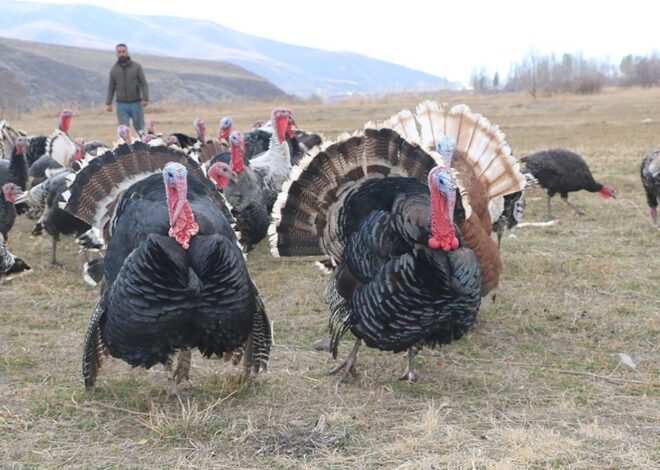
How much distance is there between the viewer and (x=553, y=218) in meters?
8.18

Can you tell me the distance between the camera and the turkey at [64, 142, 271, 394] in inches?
122

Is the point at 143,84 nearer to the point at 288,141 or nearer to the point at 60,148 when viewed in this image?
the point at 60,148

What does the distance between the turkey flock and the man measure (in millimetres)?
5983

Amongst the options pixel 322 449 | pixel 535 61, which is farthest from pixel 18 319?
pixel 535 61

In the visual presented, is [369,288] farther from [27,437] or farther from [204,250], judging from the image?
[27,437]

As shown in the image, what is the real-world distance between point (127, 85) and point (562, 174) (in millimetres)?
6103

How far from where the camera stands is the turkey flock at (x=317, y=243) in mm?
3184

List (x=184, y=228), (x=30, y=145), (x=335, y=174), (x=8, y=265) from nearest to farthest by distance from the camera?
(x=184, y=228) < (x=335, y=174) < (x=8, y=265) < (x=30, y=145)

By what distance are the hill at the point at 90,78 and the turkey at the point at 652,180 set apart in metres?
37.6

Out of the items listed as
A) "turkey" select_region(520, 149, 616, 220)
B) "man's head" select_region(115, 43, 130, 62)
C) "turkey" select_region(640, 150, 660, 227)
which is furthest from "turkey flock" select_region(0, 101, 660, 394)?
"man's head" select_region(115, 43, 130, 62)

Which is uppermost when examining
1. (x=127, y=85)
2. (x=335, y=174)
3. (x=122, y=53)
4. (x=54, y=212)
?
(x=122, y=53)

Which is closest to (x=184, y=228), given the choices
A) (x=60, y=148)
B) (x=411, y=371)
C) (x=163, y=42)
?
(x=411, y=371)

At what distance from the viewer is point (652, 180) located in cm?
728

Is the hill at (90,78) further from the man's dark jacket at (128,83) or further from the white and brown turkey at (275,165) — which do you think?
the white and brown turkey at (275,165)
